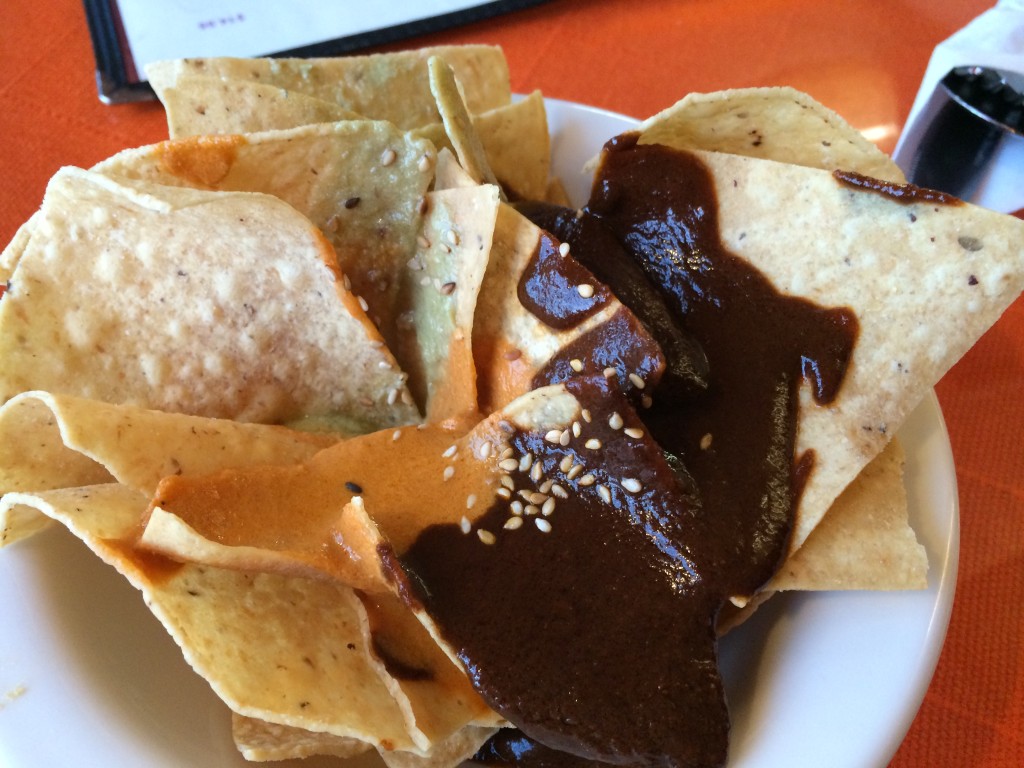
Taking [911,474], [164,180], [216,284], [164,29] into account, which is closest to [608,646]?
[911,474]

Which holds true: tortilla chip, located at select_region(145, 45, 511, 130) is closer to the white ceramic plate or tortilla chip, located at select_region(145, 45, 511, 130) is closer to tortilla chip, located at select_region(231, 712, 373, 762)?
the white ceramic plate

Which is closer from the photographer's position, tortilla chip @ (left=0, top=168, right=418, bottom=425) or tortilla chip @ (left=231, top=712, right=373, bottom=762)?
tortilla chip @ (left=231, top=712, right=373, bottom=762)

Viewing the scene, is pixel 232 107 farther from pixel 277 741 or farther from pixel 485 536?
pixel 277 741

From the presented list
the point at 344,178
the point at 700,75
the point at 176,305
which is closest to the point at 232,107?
the point at 344,178

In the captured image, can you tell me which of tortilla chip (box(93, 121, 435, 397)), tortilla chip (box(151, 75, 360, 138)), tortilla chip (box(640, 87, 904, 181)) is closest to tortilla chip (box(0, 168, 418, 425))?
tortilla chip (box(93, 121, 435, 397))

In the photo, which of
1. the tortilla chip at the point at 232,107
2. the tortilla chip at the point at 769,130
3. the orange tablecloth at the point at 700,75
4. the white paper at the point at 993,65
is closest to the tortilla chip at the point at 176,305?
the tortilla chip at the point at 232,107
